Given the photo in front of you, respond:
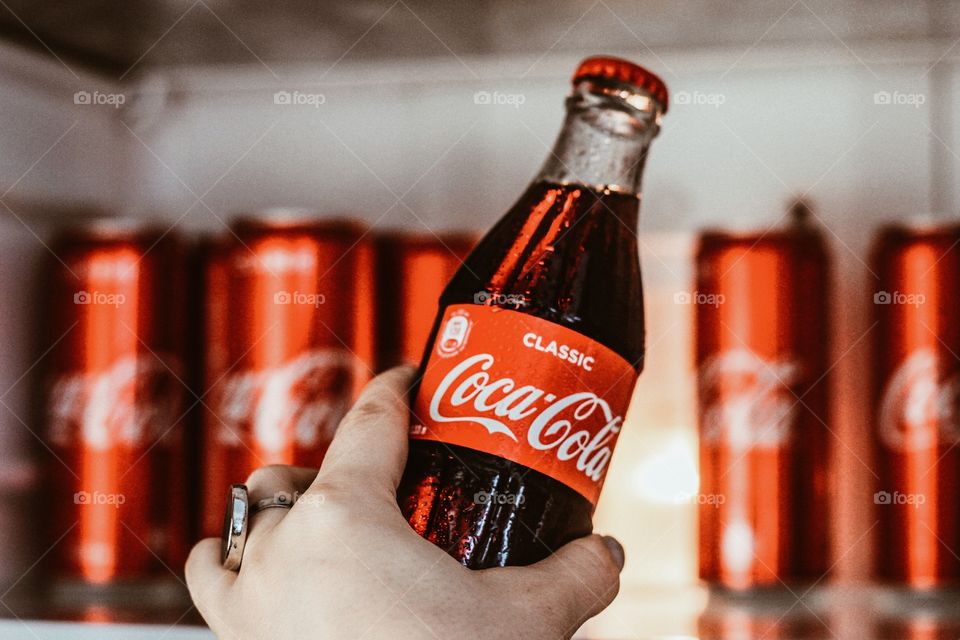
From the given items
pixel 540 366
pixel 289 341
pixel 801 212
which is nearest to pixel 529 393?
pixel 540 366

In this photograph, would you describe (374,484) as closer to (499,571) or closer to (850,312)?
(499,571)

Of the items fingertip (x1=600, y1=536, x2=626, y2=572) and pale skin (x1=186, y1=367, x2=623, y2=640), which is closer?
pale skin (x1=186, y1=367, x2=623, y2=640)

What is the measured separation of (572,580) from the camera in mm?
535

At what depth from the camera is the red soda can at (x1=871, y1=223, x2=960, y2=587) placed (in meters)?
0.82

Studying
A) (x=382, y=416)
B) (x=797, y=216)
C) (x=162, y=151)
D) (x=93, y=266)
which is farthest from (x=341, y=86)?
(x=382, y=416)

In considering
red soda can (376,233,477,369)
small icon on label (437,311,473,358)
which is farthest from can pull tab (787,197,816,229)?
small icon on label (437,311,473,358)

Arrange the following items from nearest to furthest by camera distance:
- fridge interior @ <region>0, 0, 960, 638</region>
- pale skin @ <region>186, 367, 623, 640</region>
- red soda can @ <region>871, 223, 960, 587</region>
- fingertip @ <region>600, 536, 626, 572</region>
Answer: pale skin @ <region>186, 367, 623, 640</region> < fingertip @ <region>600, 536, 626, 572</region> < red soda can @ <region>871, 223, 960, 587</region> < fridge interior @ <region>0, 0, 960, 638</region>

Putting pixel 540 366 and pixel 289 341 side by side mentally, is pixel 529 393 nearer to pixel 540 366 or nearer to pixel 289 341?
pixel 540 366

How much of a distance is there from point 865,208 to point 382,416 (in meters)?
0.73

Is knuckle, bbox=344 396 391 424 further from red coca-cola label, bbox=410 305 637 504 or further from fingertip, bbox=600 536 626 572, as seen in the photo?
fingertip, bbox=600 536 626 572

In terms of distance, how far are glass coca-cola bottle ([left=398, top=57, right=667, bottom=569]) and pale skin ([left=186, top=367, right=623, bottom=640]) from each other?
3 centimetres

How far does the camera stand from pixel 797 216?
3.44ft

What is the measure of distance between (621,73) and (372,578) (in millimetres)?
340

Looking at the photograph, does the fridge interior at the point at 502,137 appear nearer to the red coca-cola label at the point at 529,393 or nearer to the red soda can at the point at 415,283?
the red soda can at the point at 415,283
